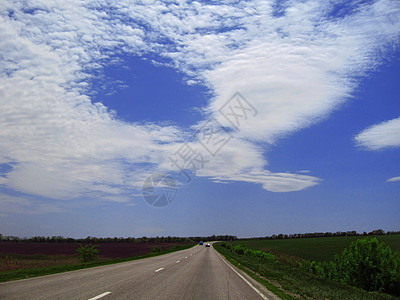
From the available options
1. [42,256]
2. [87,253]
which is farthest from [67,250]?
[87,253]

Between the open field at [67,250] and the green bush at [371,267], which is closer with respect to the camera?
the green bush at [371,267]

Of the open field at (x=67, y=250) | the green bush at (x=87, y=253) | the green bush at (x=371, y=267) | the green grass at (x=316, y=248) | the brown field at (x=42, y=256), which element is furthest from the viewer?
the green grass at (x=316, y=248)

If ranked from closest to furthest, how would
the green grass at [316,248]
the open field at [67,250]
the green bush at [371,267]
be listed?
the green bush at [371,267] < the open field at [67,250] < the green grass at [316,248]

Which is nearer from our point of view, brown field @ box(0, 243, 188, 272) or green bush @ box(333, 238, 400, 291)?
green bush @ box(333, 238, 400, 291)

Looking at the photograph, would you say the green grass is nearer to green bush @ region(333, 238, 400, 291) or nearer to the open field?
the open field

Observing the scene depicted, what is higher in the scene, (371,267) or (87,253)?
(87,253)

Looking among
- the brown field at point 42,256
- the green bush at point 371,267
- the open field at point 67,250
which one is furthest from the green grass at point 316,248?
the green bush at point 371,267

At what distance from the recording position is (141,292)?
9.87 m

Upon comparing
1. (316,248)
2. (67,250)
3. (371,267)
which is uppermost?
(67,250)

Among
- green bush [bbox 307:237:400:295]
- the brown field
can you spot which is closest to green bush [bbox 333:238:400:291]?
green bush [bbox 307:237:400:295]

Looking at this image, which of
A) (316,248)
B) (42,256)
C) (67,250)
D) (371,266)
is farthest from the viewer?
(316,248)

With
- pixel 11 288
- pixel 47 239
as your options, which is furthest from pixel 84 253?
pixel 47 239

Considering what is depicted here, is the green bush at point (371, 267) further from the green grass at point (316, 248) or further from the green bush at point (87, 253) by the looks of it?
the green grass at point (316, 248)

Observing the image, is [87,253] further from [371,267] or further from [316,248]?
[316,248]
